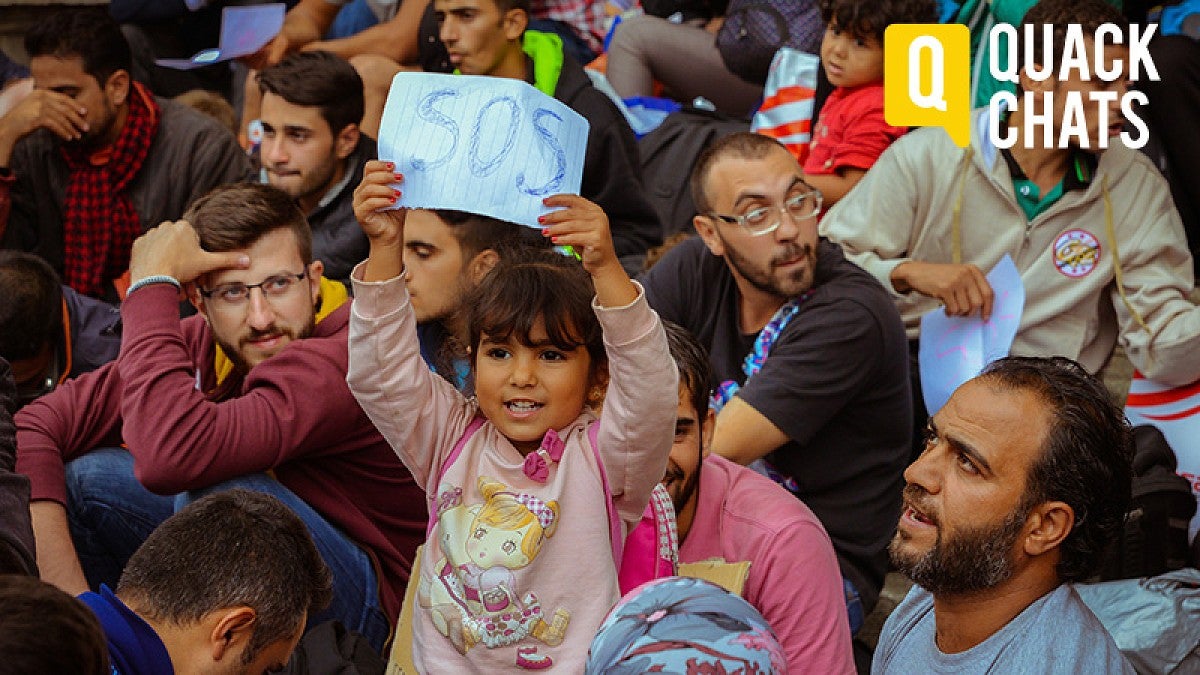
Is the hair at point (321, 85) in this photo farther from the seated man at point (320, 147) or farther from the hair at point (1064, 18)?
the hair at point (1064, 18)

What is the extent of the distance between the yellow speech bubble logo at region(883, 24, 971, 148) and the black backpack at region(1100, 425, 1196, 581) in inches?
53.2

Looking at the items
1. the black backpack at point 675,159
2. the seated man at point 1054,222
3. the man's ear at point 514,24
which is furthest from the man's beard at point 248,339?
the black backpack at point 675,159

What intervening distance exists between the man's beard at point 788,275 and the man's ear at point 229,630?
5.42 feet

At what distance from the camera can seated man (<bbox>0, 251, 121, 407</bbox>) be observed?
13.2 feet

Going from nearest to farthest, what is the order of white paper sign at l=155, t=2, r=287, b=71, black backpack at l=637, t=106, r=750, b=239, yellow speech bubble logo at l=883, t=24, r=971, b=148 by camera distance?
yellow speech bubble logo at l=883, t=24, r=971, b=148 → black backpack at l=637, t=106, r=750, b=239 → white paper sign at l=155, t=2, r=287, b=71

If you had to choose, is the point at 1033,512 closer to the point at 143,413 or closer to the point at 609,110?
the point at 143,413

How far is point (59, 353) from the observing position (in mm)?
4207

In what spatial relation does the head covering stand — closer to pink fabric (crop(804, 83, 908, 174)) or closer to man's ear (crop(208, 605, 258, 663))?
man's ear (crop(208, 605, 258, 663))

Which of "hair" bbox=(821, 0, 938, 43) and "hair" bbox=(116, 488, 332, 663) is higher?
"hair" bbox=(821, 0, 938, 43)

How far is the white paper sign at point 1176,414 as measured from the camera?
415 centimetres

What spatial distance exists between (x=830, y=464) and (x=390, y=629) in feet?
3.56

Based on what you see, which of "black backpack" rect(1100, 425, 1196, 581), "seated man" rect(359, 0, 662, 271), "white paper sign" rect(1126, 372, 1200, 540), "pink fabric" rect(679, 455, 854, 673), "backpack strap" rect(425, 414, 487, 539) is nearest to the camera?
"backpack strap" rect(425, 414, 487, 539)

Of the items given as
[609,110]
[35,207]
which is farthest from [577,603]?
[35,207]

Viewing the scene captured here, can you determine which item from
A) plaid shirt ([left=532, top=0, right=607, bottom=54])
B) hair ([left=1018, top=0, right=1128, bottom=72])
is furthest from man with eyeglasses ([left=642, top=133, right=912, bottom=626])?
plaid shirt ([left=532, top=0, right=607, bottom=54])
